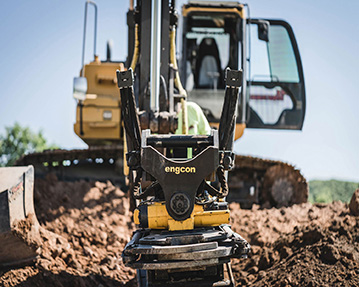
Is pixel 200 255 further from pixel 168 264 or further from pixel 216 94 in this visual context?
pixel 216 94

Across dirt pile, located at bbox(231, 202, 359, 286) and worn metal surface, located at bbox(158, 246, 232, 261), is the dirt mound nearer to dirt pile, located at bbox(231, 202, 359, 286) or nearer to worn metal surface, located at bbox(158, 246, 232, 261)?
dirt pile, located at bbox(231, 202, 359, 286)

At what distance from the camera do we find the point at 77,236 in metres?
5.96

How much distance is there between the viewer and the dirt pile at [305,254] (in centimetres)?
435

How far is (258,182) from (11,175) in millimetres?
5032

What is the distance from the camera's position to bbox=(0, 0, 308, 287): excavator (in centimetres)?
329

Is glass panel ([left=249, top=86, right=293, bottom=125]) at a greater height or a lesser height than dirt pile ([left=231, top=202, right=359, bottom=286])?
greater

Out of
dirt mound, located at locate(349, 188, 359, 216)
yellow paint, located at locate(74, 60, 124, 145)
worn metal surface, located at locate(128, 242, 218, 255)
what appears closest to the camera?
worn metal surface, located at locate(128, 242, 218, 255)

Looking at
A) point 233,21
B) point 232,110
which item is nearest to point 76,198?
point 233,21

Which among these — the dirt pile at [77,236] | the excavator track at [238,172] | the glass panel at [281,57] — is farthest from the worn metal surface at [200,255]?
the excavator track at [238,172]

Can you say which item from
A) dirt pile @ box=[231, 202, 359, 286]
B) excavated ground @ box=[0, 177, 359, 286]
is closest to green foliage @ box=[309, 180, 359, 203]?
excavated ground @ box=[0, 177, 359, 286]

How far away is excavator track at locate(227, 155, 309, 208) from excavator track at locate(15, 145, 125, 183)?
1.98 metres

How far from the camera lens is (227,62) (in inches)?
286

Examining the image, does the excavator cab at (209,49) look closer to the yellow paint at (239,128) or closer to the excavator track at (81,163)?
the yellow paint at (239,128)

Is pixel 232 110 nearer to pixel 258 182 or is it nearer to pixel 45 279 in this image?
pixel 45 279
